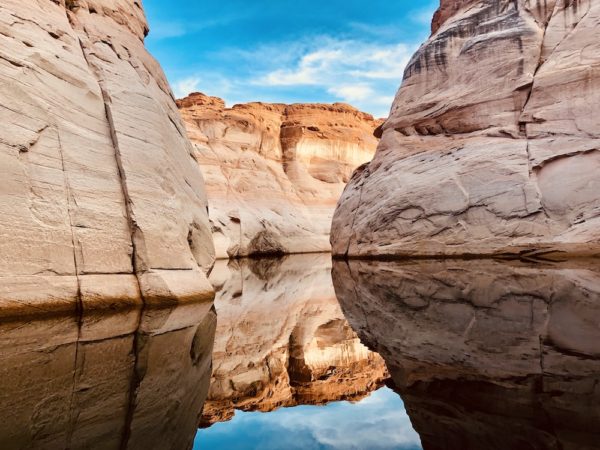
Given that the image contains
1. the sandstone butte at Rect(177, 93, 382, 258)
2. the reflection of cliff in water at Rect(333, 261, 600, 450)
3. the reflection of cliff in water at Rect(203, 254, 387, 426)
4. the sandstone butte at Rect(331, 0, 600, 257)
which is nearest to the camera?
the reflection of cliff in water at Rect(333, 261, 600, 450)

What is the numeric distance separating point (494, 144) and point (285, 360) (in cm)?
998

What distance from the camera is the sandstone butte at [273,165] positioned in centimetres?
2514

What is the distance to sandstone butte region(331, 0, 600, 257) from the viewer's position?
35.4 feet

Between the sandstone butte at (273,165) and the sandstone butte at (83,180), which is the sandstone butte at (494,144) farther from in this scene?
the sandstone butte at (273,165)

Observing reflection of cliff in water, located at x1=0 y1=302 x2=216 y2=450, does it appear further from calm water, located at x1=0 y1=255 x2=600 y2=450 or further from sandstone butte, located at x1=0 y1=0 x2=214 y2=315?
sandstone butte, located at x1=0 y1=0 x2=214 y2=315

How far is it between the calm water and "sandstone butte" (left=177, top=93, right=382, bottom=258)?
18.0m

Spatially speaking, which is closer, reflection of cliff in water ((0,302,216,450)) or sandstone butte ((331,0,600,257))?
reflection of cliff in water ((0,302,216,450))

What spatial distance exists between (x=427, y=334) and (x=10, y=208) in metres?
4.30

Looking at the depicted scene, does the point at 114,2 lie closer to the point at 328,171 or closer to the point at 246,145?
the point at 246,145

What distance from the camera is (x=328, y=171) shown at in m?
34.1

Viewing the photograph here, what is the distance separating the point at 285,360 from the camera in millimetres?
4184

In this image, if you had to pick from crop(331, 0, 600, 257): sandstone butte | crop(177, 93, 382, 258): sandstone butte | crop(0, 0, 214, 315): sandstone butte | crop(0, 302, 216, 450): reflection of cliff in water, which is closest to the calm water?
crop(0, 302, 216, 450): reflection of cliff in water

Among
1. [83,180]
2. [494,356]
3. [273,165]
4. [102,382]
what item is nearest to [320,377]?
[494,356]

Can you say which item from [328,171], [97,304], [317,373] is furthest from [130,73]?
[328,171]
